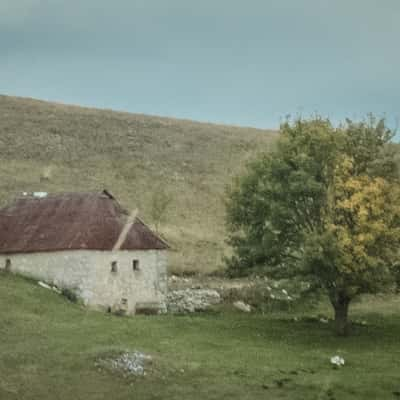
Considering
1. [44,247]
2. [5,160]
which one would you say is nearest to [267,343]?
[44,247]

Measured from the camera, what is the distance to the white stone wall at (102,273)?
146ft

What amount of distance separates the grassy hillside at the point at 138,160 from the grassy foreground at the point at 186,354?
1959cm

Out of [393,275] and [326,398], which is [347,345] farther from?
[326,398]

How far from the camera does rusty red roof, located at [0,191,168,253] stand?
45.8 m

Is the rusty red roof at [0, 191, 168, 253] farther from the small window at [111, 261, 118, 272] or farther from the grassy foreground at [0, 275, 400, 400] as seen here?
the grassy foreground at [0, 275, 400, 400]

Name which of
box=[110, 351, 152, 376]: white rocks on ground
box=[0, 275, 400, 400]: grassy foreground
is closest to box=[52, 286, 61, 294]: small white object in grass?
box=[0, 275, 400, 400]: grassy foreground

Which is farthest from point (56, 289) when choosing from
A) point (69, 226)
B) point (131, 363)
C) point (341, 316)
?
point (131, 363)

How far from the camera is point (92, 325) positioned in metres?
37.6

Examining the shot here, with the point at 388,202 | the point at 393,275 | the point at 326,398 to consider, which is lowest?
the point at 326,398

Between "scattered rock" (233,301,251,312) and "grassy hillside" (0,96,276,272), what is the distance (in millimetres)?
11452

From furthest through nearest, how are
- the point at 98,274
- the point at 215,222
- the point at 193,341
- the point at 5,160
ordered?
the point at 5,160 < the point at 215,222 < the point at 98,274 < the point at 193,341

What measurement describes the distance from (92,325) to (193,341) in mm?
4549

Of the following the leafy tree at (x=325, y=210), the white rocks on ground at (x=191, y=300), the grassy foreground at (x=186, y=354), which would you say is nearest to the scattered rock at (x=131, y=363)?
the grassy foreground at (x=186, y=354)

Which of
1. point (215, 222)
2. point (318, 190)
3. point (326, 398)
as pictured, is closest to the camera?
point (326, 398)
